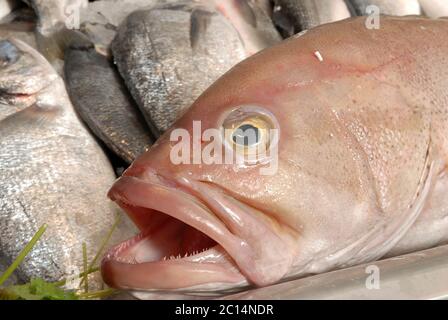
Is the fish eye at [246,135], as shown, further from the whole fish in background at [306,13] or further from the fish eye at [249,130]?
the whole fish in background at [306,13]

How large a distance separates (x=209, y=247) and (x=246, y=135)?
266 mm

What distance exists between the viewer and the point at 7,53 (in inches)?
104

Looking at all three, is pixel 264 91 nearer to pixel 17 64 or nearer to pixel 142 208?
pixel 142 208

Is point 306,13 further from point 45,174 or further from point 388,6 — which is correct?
point 45,174

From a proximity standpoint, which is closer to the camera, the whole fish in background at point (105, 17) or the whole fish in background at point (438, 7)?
the whole fish in background at point (105, 17)

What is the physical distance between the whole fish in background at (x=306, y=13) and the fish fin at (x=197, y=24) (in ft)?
1.34

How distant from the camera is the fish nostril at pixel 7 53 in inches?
103

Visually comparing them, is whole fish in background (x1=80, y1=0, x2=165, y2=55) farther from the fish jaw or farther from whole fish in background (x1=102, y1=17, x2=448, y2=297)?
the fish jaw

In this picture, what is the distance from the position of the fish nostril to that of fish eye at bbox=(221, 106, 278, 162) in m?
1.49

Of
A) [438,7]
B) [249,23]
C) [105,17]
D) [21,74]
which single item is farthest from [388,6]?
[21,74]

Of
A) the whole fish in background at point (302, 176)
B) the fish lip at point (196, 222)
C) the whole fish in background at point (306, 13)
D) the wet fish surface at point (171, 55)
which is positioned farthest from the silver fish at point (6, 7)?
the fish lip at point (196, 222)

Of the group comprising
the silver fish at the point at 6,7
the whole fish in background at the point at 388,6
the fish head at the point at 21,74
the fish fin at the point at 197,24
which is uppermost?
the whole fish in background at the point at 388,6

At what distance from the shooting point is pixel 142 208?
149 cm

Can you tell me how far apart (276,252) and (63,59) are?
1.77m
